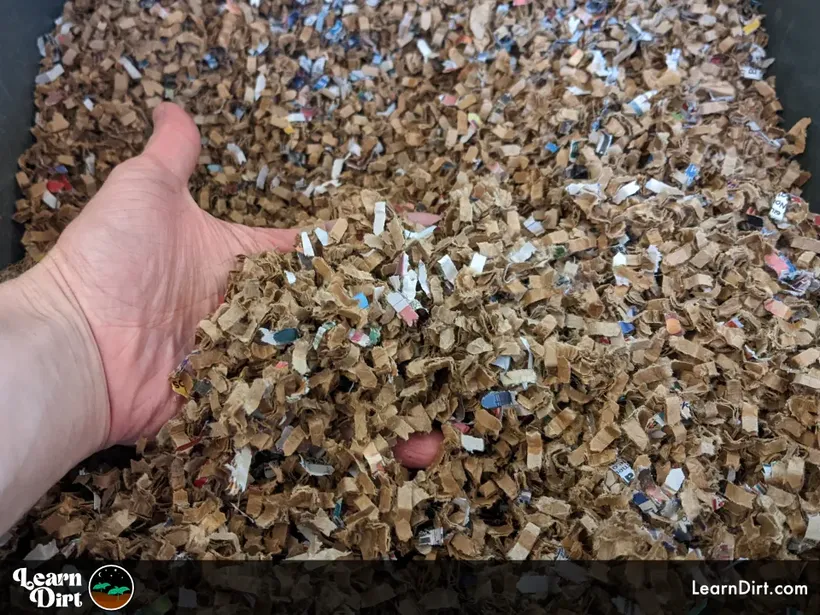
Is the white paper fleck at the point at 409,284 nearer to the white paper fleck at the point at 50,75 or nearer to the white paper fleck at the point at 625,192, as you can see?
the white paper fleck at the point at 625,192

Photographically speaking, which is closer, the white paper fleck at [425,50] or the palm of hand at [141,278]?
the palm of hand at [141,278]

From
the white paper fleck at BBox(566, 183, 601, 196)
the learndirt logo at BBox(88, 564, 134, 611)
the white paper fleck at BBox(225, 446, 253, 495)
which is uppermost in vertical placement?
the white paper fleck at BBox(566, 183, 601, 196)

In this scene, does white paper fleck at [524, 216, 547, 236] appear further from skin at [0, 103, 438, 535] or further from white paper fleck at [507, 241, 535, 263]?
skin at [0, 103, 438, 535]

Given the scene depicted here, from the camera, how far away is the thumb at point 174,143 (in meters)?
1.49

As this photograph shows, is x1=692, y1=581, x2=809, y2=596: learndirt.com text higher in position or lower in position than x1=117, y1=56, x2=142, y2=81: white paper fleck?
lower

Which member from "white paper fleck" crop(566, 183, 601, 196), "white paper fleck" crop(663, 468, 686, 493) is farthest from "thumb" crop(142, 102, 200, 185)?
"white paper fleck" crop(663, 468, 686, 493)

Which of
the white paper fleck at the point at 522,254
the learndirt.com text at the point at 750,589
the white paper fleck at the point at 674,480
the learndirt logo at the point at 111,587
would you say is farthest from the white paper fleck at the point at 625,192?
the learndirt logo at the point at 111,587

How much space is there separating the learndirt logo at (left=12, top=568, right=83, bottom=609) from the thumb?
0.91 meters

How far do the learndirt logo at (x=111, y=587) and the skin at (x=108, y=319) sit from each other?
189 mm

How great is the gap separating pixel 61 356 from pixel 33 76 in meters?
1.10

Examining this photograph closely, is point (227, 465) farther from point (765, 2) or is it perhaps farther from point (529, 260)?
point (765, 2)

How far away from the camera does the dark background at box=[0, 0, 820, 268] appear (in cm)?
164

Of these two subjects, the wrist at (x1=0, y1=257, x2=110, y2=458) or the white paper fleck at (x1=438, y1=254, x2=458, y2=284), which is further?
the white paper fleck at (x1=438, y1=254, x2=458, y2=284)

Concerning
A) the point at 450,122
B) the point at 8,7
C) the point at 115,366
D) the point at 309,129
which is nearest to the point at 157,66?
the point at 8,7
